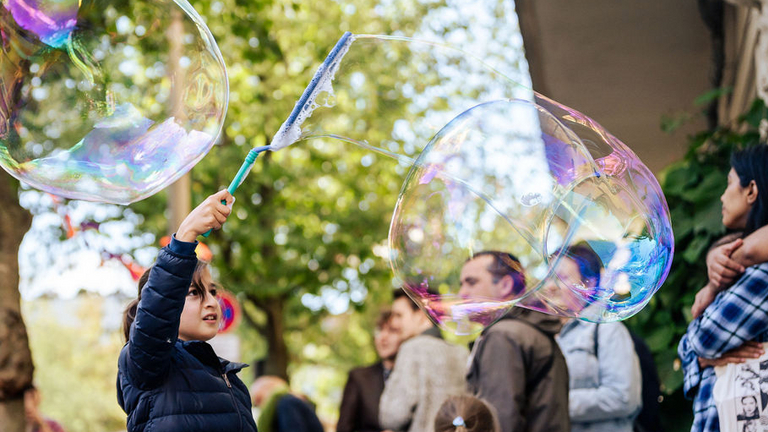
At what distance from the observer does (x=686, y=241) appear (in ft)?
19.3

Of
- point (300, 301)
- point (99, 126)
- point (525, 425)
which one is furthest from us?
point (300, 301)

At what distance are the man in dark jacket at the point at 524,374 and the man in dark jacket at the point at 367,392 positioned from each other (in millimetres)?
1584

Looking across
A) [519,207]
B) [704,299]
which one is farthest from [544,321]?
[519,207]

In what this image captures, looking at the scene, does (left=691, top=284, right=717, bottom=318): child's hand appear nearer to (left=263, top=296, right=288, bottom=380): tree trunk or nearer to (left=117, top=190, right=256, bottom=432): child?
(left=117, top=190, right=256, bottom=432): child

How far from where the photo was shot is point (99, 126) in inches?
137

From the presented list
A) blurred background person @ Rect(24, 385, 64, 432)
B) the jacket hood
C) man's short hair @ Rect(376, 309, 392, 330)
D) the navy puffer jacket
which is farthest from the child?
blurred background person @ Rect(24, 385, 64, 432)

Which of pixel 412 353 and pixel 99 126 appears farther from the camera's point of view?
pixel 412 353

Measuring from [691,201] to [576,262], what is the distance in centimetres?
283

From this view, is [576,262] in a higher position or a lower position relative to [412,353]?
higher

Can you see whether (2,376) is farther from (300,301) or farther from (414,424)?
(300,301)

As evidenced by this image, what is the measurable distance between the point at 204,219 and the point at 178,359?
1.67 feet

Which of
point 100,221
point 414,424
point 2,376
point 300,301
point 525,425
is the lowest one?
point 300,301

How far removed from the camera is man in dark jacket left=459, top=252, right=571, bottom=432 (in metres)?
4.09

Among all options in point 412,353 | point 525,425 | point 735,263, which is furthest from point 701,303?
point 412,353
